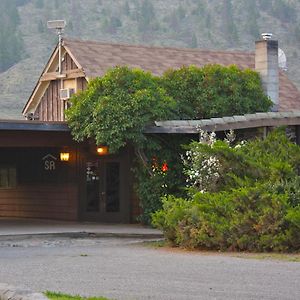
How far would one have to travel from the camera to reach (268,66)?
29141mm

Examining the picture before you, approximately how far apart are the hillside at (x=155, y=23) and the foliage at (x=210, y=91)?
55.7 m

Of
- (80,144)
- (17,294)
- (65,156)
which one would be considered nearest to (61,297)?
(17,294)

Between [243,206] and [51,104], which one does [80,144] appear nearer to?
[51,104]

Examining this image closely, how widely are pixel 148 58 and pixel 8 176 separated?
258 inches

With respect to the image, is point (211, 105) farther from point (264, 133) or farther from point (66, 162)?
point (66, 162)

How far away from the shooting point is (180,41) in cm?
10106

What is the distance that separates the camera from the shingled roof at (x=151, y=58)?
97.6 feet

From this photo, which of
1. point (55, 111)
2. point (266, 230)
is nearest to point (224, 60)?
point (55, 111)

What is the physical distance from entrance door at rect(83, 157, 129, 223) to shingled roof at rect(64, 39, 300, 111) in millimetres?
3206

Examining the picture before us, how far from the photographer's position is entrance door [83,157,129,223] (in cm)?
2706

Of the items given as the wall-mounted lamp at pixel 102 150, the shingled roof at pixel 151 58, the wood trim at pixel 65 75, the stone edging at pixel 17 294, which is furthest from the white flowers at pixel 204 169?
the stone edging at pixel 17 294

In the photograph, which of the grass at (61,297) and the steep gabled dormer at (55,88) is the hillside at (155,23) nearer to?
the steep gabled dormer at (55,88)

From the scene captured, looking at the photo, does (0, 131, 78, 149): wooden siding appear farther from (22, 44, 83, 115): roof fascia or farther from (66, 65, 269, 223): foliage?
(22, 44, 83, 115): roof fascia

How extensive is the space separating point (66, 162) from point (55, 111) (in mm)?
4940
